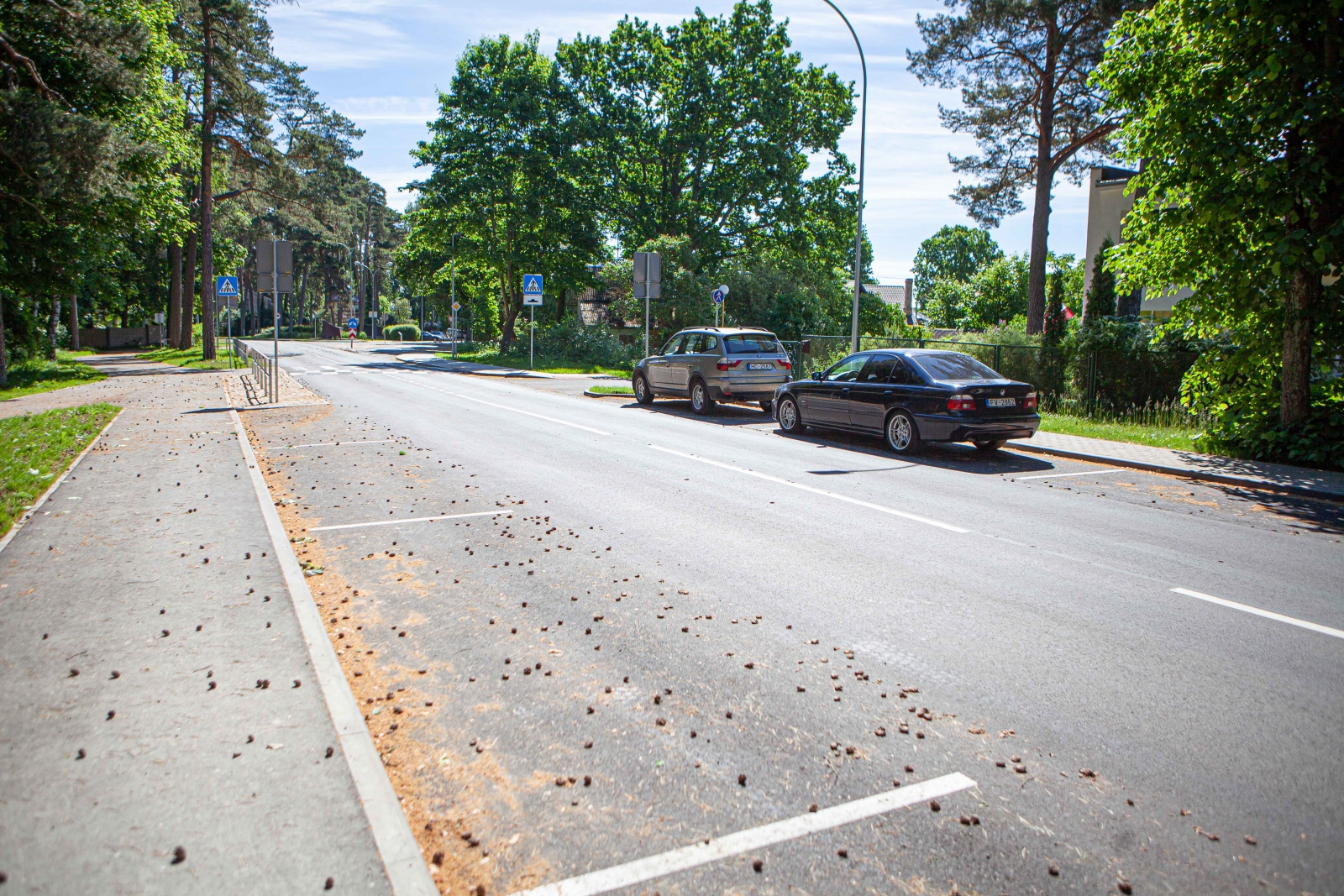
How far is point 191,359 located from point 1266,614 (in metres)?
42.2

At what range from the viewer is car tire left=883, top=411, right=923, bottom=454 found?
12836mm

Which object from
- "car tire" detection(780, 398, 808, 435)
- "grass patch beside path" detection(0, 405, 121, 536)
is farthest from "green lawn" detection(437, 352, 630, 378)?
"grass patch beside path" detection(0, 405, 121, 536)

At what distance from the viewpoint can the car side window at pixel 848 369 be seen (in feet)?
46.6

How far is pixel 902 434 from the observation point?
42.8ft

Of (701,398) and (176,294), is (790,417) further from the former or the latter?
(176,294)

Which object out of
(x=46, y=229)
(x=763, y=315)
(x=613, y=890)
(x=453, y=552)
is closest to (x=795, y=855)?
(x=613, y=890)

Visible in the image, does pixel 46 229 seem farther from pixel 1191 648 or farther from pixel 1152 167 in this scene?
pixel 1191 648

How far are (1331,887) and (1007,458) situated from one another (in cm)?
1042

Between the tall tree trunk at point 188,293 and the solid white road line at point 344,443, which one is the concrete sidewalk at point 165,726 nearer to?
the solid white road line at point 344,443

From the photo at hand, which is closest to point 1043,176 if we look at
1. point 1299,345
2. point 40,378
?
point 1299,345

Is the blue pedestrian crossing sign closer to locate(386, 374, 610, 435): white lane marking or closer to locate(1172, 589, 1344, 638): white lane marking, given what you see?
locate(386, 374, 610, 435): white lane marking

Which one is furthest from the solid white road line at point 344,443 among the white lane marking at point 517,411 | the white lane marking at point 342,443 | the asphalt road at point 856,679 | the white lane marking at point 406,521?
the white lane marking at point 406,521

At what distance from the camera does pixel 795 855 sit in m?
3.04

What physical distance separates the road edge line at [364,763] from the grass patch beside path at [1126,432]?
12639mm
